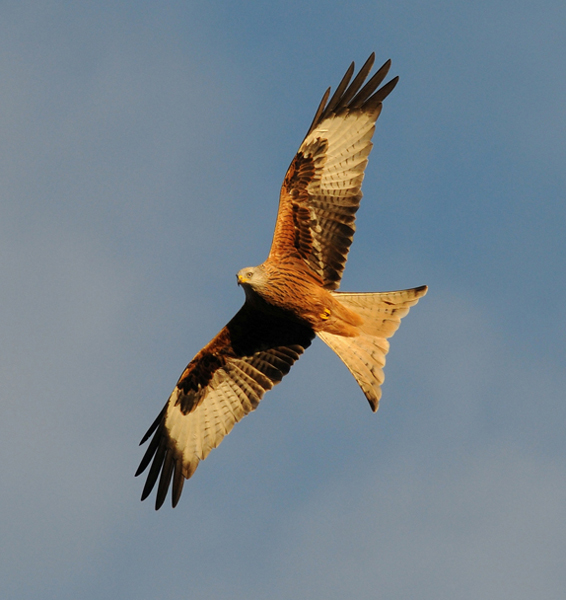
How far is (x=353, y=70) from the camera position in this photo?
11000 mm

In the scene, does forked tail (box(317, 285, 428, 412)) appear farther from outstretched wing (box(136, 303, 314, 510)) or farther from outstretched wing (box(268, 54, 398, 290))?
outstretched wing (box(136, 303, 314, 510))

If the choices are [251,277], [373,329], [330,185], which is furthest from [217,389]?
[330,185]

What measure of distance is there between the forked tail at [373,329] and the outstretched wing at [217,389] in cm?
73

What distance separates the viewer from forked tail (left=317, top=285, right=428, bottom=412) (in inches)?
424

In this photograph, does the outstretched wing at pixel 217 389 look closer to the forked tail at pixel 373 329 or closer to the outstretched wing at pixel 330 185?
the forked tail at pixel 373 329

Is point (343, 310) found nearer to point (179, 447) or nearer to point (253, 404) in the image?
point (253, 404)

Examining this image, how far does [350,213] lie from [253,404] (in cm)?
286

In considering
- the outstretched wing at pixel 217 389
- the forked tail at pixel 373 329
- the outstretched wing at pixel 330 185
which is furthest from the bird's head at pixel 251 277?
the forked tail at pixel 373 329

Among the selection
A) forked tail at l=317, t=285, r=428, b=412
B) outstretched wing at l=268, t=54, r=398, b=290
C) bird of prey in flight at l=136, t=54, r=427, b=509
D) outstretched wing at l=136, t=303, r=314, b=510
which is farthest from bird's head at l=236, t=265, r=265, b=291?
forked tail at l=317, t=285, r=428, b=412

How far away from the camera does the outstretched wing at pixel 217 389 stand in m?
11.4

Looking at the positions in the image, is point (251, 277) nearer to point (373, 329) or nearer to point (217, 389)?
point (373, 329)

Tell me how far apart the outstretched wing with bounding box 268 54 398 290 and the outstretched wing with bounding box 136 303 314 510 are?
99 centimetres

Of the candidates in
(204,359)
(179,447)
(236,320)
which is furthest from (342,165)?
(179,447)

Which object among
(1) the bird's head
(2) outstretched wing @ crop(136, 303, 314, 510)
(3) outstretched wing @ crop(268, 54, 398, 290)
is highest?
(3) outstretched wing @ crop(268, 54, 398, 290)
